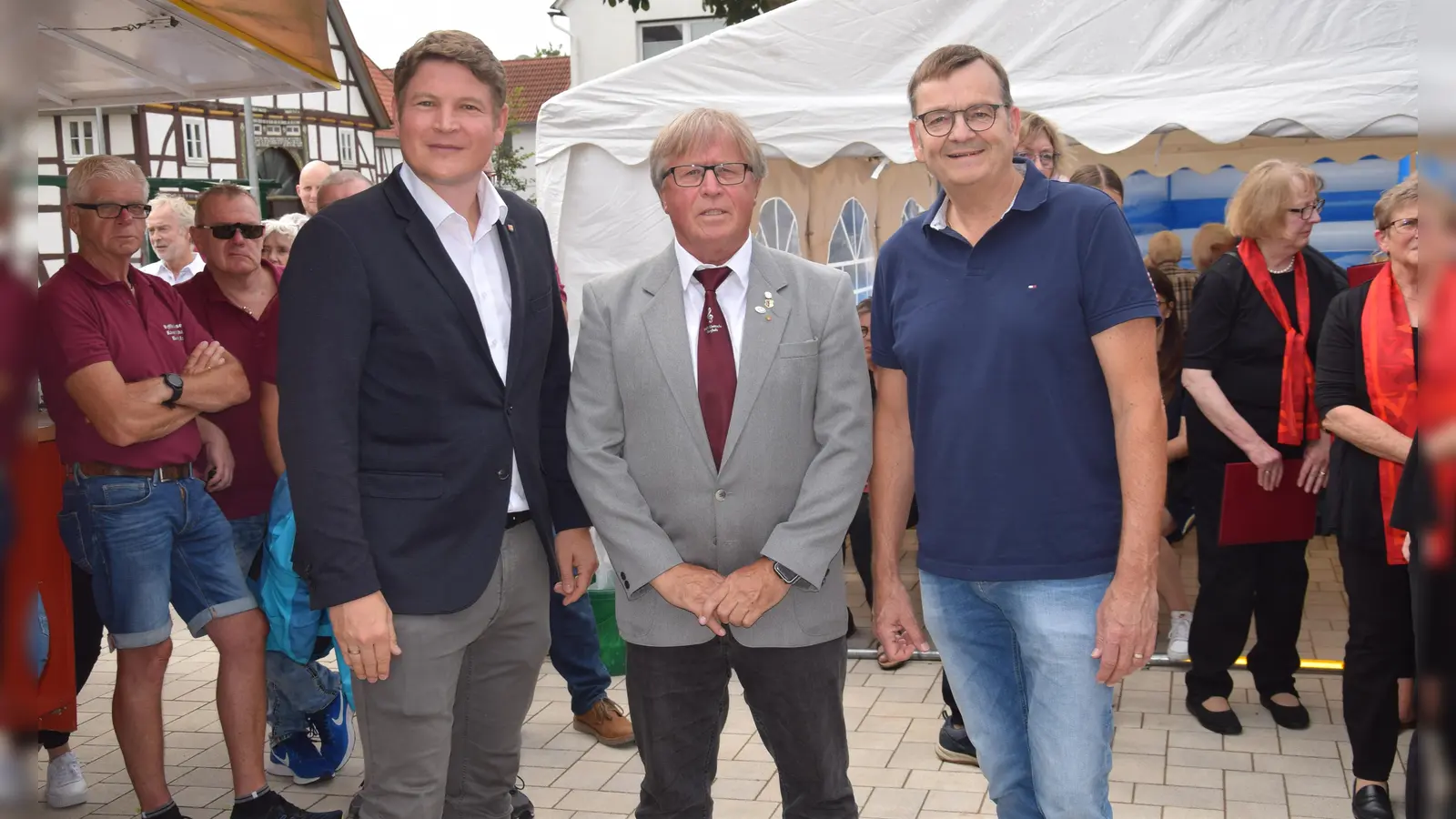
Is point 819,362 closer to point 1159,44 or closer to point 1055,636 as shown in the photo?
point 1055,636

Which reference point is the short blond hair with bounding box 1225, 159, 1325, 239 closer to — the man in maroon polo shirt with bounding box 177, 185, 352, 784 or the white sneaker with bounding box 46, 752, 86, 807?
the man in maroon polo shirt with bounding box 177, 185, 352, 784

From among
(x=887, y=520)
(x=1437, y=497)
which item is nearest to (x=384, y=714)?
(x=887, y=520)

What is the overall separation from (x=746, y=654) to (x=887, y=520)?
0.42 m

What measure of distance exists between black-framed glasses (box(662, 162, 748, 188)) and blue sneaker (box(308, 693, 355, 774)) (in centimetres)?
257

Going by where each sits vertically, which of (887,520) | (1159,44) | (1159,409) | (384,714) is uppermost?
(1159,44)

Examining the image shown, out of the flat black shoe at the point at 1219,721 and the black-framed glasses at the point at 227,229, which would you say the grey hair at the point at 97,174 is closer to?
the black-framed glasses at the point at 227,229

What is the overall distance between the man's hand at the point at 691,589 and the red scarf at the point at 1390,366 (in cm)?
204

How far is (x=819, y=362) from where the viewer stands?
2699mm

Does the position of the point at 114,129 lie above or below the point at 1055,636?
above

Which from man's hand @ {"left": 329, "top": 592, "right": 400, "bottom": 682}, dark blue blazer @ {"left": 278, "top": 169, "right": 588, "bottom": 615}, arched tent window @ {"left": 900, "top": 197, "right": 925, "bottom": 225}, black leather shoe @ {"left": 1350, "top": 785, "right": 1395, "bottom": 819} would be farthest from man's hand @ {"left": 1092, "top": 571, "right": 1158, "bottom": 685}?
arched tent window @ {"left": 900, "top": 197, "right": 925, "bottom": 225}

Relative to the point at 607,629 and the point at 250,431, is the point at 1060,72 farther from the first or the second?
the point at 250,431

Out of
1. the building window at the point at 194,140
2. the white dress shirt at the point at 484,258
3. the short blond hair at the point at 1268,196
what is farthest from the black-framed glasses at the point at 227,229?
the building window at the point at 194,140

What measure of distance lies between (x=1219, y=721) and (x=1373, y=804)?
0.86m

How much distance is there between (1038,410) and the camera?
239 centimetres
